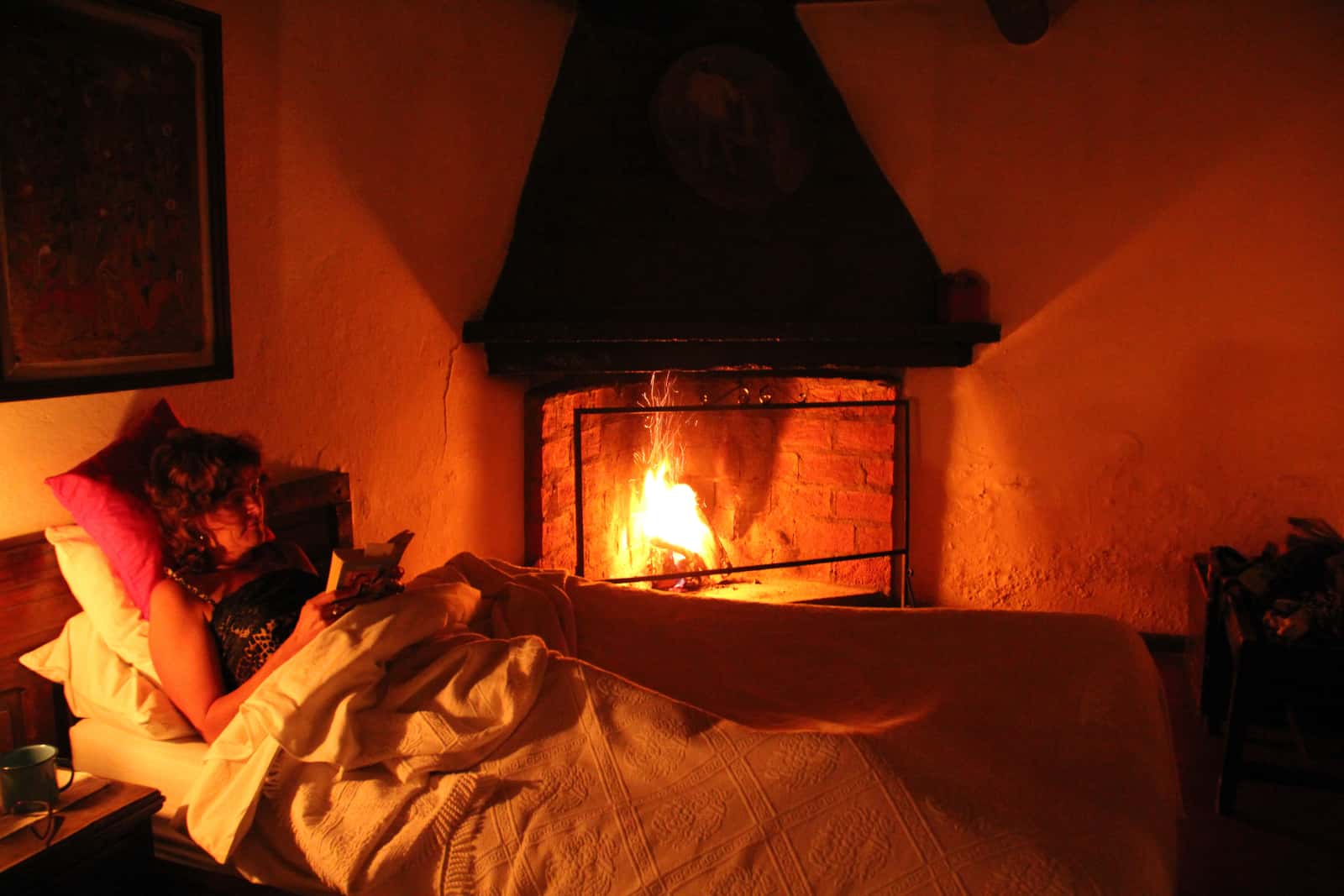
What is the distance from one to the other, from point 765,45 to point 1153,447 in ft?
6.32

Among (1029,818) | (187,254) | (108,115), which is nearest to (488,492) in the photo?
(187,254)

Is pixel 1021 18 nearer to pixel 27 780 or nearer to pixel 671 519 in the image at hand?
pixel 671 519

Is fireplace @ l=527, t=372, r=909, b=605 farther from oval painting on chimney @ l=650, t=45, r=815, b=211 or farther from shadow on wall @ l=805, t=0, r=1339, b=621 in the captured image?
oval painting on chimney @ l=650, t=45, r=815, b=211

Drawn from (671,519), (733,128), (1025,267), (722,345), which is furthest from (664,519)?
(1025,267)

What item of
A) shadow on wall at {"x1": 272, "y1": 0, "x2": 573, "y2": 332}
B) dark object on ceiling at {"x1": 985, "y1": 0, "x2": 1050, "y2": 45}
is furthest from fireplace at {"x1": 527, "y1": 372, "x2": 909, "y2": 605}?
dark object on ceiling at {"x1": 985, "y1": 0, "x2": 1050, "y2": 45}

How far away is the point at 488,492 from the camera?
3285 mm

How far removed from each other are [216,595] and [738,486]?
233 cm

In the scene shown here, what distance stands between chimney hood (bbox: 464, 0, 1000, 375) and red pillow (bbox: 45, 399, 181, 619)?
1374 mm

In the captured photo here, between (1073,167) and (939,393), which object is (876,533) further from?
(1073,167)

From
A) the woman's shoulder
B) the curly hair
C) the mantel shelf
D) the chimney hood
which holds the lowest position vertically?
the woman's shoulder

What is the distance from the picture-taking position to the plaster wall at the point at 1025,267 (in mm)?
2768

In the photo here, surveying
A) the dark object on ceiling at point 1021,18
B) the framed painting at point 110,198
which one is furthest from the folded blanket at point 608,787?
the dark object on ceiling at point 1021,18

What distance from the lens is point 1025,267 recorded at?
3.54 m

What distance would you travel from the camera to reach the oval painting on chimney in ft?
10.8
